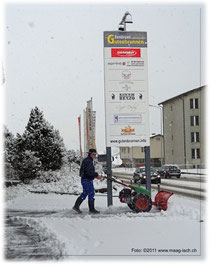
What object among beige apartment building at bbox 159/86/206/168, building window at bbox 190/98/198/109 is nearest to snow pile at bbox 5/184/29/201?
beige apartment building at bbox 159/86/206/168

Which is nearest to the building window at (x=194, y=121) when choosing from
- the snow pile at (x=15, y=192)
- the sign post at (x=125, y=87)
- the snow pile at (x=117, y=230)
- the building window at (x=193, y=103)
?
the building window at (x=193, y=103)

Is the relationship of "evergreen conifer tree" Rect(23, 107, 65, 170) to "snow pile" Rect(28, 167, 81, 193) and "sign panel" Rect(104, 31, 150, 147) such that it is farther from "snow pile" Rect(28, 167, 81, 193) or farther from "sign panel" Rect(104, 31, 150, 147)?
"sign panel" Rect(104, 31, 150, 147)

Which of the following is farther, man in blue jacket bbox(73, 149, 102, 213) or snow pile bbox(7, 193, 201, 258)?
man in blue jacket bbox(73, 149, 102, 213)

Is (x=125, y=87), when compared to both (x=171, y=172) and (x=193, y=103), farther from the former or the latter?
(x=193, y=103)

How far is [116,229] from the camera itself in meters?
7.54

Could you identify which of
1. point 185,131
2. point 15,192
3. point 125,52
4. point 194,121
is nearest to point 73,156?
point 15,192

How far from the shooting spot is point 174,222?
816 cm

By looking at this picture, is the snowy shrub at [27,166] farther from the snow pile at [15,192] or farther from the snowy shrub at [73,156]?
the snowy shrub at [73,156]

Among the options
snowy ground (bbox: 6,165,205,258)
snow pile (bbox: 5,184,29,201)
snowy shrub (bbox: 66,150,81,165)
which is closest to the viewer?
snowy ground (bbox: 6,165,205,258)

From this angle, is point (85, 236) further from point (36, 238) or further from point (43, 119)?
point (43, 119)

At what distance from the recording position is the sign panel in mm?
10289

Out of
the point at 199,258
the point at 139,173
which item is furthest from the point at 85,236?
the point at 139,173

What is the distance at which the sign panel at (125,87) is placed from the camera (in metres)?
10.3

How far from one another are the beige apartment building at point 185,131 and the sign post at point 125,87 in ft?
108
